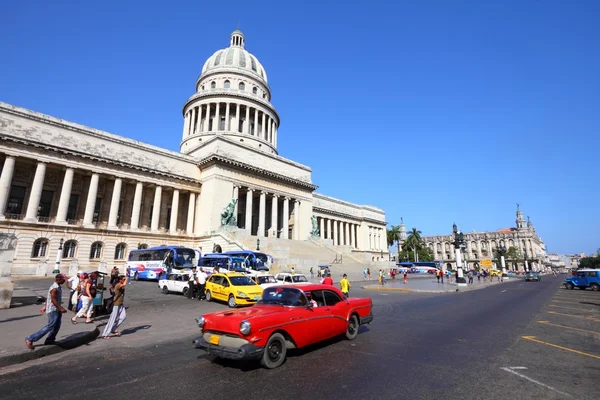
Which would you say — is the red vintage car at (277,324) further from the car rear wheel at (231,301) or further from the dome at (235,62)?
the dome at (235,62)

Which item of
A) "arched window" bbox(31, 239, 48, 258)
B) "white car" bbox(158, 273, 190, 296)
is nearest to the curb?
"white car" bbox(158, 273, 190, 296)

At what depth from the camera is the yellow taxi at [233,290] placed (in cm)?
1438

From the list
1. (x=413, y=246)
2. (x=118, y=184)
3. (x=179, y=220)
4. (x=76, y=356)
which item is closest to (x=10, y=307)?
(x=76, y=356)

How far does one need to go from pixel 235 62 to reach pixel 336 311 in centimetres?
6559

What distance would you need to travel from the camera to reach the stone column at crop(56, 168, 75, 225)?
104ft

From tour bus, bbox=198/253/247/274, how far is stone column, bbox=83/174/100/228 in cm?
1642

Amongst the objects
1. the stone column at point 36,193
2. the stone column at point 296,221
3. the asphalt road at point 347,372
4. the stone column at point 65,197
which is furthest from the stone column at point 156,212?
the asphalt road at point 347,372

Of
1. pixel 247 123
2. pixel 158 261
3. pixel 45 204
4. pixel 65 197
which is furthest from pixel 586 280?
pixel 45 204

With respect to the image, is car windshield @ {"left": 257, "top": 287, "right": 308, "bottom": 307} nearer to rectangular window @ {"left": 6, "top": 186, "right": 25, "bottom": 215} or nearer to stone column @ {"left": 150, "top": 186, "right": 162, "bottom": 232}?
stone column @ {"left": 150, "top": 186, "right": 162, "bottom": 232}

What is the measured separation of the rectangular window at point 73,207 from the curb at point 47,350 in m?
32.8

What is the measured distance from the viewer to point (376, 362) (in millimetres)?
6336

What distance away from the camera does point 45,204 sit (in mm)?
33719

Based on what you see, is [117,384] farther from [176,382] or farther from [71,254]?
[71,254]

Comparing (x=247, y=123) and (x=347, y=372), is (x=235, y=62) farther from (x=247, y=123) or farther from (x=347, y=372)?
(x=347, y=372)
